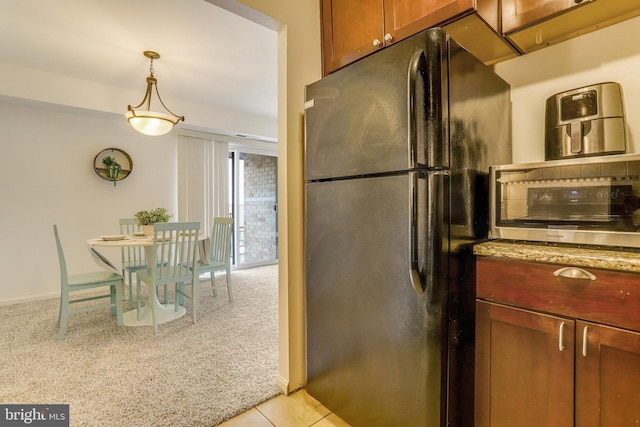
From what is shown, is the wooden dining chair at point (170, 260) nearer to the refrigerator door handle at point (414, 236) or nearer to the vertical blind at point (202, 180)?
the vertical blind at point (202, 180)

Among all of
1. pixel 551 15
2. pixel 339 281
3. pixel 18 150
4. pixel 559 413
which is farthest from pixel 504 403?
pixel 18 150

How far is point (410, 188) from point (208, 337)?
7.27ft

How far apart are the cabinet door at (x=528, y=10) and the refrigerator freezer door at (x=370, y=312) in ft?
2.83

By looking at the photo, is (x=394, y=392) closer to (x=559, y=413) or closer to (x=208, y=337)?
(x=559, y=413)

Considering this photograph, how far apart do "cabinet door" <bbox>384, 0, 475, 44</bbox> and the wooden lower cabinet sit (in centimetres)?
102

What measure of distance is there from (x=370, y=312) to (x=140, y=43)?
2.85 m

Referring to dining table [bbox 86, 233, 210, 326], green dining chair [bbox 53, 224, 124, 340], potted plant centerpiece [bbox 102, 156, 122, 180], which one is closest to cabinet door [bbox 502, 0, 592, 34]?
dining table [bbox 86, 233, 210, 326]

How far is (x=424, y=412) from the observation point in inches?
43.3

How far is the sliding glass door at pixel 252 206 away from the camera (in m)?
5.06

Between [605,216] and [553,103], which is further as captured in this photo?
[553,103]

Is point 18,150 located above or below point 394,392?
above

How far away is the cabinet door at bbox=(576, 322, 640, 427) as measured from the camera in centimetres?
88

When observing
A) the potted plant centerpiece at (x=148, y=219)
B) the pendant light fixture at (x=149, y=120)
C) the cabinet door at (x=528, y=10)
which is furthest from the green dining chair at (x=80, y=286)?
the cabinet door at (x=528, y=10)

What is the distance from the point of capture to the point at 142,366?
207 cm
